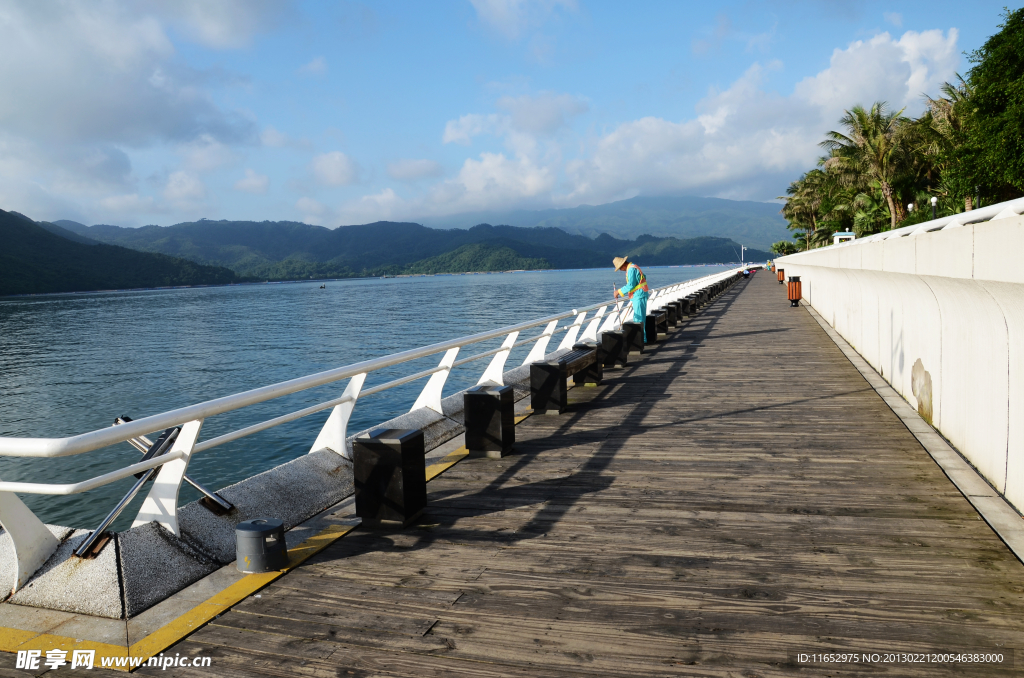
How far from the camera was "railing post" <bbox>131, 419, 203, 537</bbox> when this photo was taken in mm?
4160

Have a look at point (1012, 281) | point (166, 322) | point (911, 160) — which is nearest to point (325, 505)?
point (1012, 281)

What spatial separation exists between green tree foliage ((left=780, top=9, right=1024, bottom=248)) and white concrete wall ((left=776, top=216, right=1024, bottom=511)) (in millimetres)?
33291

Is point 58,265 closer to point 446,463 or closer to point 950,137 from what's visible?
point 950,137

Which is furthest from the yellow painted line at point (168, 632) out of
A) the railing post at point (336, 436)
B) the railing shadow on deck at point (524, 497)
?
the railing post at point (336, 436)

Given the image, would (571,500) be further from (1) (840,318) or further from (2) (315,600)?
(1) (840,318)

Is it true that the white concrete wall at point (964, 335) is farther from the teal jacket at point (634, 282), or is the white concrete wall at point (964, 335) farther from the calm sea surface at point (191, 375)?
the calm sea surface at point (191, 375)

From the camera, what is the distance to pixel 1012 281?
4664 mm

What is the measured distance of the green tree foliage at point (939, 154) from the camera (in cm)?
3541

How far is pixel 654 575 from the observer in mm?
4039

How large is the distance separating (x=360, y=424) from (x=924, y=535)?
1620 cm

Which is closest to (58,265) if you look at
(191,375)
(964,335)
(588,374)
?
(191,375)

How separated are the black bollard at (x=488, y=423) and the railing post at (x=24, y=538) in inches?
145

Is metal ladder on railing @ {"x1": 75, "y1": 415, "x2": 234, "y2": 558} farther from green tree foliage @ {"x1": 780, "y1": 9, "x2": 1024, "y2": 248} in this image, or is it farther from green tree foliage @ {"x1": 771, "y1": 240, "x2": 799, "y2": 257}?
green tree foliage @ {"x1": 771, "y1": 240, "x2": 799, "y2": 257}

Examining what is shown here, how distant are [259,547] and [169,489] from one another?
2.22ft
